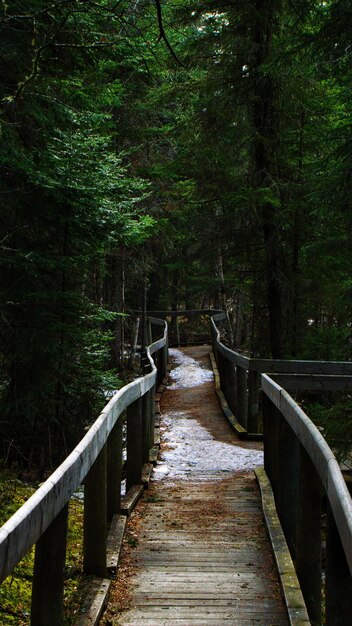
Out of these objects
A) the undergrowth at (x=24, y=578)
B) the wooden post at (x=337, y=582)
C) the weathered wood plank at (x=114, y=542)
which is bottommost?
the undergrowth at (x=24, y=578)

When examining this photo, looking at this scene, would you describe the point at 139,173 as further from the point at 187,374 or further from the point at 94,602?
the point at 94,602

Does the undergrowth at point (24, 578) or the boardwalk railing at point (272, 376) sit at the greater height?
the boardwalk railing at point (272, 376)

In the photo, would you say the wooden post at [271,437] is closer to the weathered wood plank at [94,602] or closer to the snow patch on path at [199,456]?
the snow patch on path at [199,456]

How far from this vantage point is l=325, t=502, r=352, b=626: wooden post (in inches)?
97.9

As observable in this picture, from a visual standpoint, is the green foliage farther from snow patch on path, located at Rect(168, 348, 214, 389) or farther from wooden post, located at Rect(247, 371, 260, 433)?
snow patch on path, located at Rect(168, 348, 214, 389)

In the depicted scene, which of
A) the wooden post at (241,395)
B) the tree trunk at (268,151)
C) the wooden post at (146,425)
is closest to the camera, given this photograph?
the wooden post at (146,425)

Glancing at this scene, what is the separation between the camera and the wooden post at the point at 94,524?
418cm

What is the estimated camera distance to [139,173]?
2053 centimetres

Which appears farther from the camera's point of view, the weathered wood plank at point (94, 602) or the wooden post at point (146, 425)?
the wooden post at point (146, 425)

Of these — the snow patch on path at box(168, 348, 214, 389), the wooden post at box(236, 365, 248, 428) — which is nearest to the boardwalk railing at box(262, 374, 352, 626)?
Answer: the wooden post at box(236, 365, 248, 428)

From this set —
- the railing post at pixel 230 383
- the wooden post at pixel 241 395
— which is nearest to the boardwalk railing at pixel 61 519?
the wooden post at pixel 241 395

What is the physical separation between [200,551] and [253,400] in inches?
Answer: 206

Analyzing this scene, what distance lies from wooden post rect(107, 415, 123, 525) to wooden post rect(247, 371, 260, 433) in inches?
195

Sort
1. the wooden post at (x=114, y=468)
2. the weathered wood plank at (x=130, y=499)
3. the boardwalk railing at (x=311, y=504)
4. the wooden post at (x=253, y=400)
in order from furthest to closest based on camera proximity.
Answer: the wooden post at (x=253, y=400) < the weathered wood plank at (x=130, y=499) < the wooden post at (x=114, y=468) < the boardwalk railing at (x=311, y=504)
